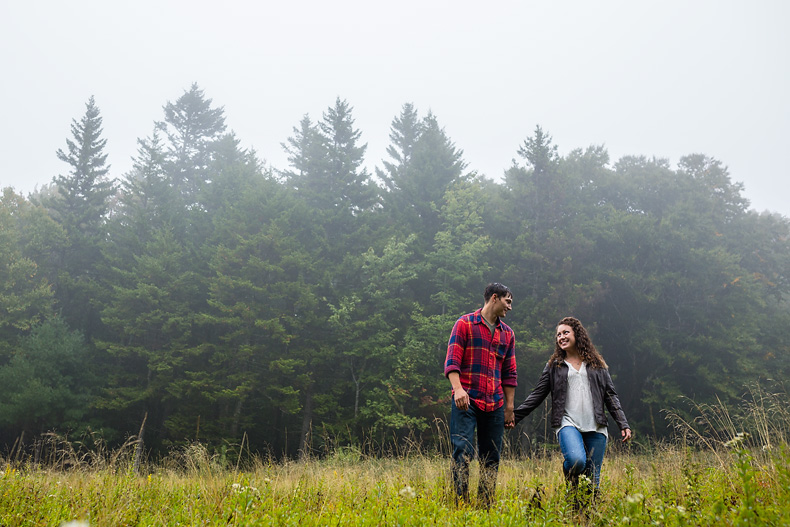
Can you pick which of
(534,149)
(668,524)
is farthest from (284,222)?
(668,524)

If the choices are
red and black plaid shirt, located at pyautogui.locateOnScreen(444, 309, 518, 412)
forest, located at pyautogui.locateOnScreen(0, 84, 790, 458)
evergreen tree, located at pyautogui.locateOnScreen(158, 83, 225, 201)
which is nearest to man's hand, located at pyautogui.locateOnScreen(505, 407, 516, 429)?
red and black plaid shirt, located at pyautogui.locateOnScreen(444, 309, 518, 412)

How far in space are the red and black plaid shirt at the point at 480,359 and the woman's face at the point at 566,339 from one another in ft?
1.55

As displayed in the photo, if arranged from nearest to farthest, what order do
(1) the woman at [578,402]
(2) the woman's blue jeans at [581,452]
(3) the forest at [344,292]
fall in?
(2) the woman's blue jeans at [581,452] < (1) the woman at [578,402] < (3) the forest at [344,292]

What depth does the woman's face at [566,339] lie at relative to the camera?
3.88 meters

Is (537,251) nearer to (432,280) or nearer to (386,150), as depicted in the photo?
(432,280)

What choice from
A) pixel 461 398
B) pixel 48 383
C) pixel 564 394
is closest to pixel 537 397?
pixel 564 394

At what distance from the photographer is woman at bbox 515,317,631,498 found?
340 centimetres

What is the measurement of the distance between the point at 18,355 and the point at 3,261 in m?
5.41

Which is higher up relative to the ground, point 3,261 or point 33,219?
point 33,219

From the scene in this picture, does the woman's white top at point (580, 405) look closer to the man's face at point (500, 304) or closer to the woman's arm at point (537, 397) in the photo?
the woman's arm at point (537, 397)

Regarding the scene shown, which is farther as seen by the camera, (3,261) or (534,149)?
(534,149)

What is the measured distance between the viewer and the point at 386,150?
96.9ft

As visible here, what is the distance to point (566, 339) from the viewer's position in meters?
3.88

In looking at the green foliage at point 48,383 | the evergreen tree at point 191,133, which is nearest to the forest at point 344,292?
the green foliage at point 48,383
